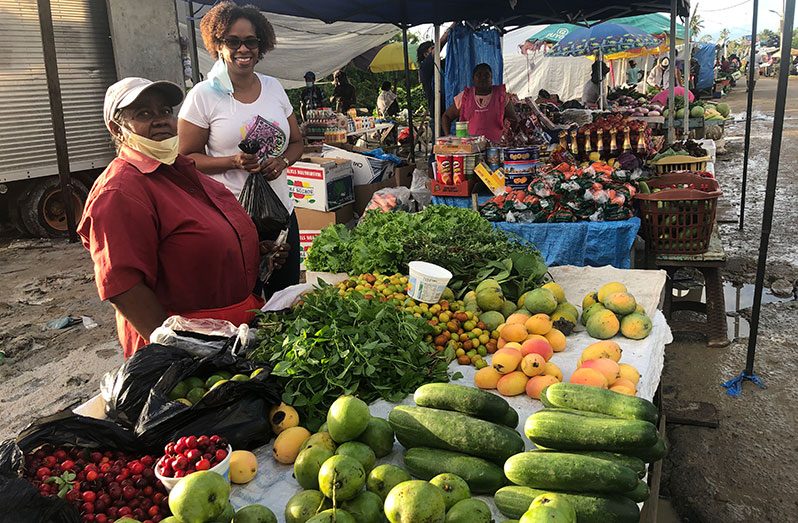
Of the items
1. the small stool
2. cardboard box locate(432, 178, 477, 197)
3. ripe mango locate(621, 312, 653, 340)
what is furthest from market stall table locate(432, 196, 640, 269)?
ripe mango locate(621, 312, 653, 340)

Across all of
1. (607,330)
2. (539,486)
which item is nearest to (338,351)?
(539,486)

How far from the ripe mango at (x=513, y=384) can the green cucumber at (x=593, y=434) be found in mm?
472

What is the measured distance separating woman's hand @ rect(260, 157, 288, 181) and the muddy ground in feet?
6.39

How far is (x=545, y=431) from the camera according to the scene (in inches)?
69.8

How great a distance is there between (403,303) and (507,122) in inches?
208

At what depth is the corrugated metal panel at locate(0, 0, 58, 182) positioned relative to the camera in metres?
7.86

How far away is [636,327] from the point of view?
2725 mm

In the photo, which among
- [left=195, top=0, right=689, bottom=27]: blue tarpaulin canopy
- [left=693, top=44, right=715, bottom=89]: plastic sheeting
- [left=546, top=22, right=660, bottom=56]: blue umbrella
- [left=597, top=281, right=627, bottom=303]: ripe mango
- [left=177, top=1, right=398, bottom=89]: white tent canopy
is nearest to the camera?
[left=597, top=281, right=627, bottom=303]: ripe mango

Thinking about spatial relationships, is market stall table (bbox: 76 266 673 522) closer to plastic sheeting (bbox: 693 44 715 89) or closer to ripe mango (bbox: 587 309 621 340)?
ripe mango (bbox: 587 309 621 340)

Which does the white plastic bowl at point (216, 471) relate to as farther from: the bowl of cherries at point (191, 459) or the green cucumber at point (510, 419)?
the green cucumber at point (510, 419)

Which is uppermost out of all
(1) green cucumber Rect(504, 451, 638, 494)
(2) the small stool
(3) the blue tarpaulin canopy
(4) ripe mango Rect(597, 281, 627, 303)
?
(3) the blue tarpaulin canopy

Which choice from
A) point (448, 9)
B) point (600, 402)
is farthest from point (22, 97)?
point (600, 402)

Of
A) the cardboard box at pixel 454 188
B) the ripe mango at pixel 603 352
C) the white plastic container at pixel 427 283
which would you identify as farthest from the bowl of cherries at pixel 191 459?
the cardboard box at pixel 454 188

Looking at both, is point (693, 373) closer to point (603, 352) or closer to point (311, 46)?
point (603, 352)
